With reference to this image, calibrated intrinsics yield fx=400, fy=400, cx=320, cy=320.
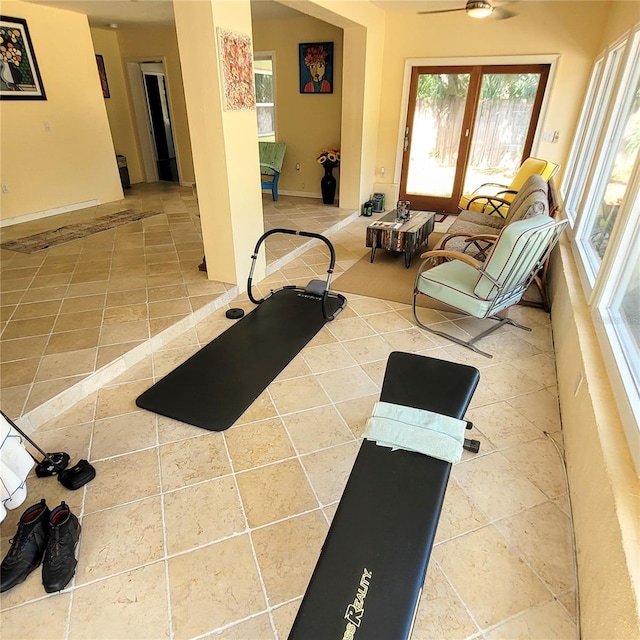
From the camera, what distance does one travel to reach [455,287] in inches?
113

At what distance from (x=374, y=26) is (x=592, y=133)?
3.01 metres

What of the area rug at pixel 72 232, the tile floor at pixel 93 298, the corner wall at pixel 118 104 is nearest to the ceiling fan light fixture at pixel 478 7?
the tile floor at pixel 93 298

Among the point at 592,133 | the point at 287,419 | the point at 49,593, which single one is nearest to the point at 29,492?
the point at 49,593

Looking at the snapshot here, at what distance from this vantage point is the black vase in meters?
6.25

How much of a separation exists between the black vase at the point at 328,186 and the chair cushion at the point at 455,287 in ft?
11.9

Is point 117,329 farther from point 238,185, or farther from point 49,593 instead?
point 49,593

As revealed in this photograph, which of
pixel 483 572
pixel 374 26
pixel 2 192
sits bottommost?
pixel 483 572

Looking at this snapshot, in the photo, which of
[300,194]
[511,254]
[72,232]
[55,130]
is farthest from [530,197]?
[55,130]

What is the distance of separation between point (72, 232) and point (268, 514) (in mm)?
4595

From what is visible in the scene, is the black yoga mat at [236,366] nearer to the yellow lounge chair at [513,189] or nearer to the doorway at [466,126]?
the yellow lounge chair at [513,189]

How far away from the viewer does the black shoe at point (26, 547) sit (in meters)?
1.42

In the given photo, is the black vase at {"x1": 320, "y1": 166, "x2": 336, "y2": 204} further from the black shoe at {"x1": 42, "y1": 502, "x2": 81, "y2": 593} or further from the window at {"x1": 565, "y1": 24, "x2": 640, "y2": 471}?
the black shoe at {"x1": 42, "y1": 502, "x2": 81, "y2": 593}

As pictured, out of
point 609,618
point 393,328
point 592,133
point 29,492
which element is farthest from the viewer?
point 592,133

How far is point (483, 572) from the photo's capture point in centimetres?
149
